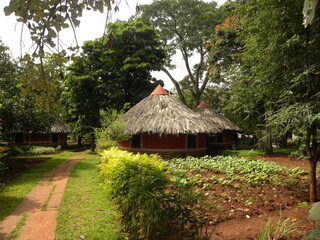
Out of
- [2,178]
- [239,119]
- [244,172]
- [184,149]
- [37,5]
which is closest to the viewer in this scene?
[37,5]

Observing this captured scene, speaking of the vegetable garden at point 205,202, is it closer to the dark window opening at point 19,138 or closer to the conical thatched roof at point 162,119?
the conical thatched roof at point 162,119

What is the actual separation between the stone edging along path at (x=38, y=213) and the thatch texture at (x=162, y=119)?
6.06m

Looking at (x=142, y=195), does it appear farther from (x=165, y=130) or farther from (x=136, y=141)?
(x=136, y=141)

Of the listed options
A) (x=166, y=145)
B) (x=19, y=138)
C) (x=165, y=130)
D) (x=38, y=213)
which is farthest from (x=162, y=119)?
(x=19, y=138)

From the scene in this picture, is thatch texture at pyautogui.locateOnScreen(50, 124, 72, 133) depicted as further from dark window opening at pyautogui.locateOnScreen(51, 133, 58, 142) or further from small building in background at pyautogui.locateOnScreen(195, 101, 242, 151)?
small building in background at pyautogui.locateOnScreen(195, 101, 242, 151)

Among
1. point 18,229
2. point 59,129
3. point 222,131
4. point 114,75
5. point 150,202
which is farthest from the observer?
point 59,129

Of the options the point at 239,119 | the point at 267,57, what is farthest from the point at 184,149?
the point at 239,119

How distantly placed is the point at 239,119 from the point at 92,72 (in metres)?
16.1

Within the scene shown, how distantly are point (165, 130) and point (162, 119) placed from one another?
1054mm

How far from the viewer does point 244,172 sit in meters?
8.47

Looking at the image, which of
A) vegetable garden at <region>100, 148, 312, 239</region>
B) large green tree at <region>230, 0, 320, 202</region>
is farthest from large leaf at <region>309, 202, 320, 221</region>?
large green tree at <region>230, 0, 320, 202</region>

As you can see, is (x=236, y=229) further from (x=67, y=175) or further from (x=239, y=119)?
(x=239, y=119)

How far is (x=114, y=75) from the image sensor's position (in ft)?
67.3

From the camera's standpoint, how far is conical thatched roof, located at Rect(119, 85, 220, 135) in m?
13.6
